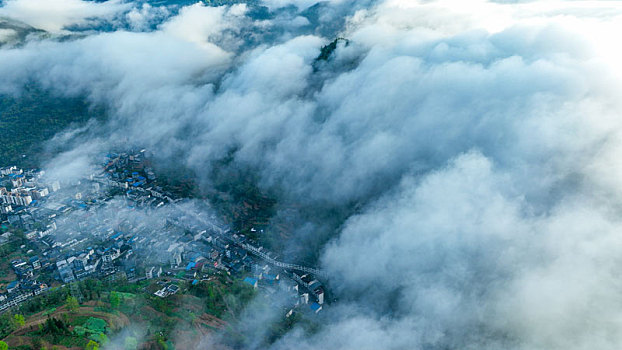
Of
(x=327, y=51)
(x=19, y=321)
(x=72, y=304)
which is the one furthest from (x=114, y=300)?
(x=327, y=51)

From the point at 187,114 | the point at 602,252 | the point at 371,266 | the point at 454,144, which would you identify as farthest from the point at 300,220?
the point at 187,114

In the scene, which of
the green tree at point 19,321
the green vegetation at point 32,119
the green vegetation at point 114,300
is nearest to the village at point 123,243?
the green vegetation at point 114,300

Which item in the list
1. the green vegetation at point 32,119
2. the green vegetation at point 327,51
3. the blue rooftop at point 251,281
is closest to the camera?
the blue rooftop at point 251,281

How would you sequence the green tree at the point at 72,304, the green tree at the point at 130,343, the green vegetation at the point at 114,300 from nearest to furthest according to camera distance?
the green tree at the point at 130,343, the green tree at the point at 72,304, the green vegetation at the point at 114,300

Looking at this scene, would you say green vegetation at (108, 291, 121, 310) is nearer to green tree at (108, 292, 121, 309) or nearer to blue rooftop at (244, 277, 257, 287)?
green tree at (108, 292, 121, 309)

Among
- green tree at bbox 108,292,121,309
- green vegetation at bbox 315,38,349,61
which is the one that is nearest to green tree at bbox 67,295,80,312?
green tree at bbox 108,292,121,309

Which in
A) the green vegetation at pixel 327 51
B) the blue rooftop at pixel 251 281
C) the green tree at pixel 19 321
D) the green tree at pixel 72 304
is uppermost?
the green vegetation at pixel 327 51

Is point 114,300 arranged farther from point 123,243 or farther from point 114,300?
point 123,243

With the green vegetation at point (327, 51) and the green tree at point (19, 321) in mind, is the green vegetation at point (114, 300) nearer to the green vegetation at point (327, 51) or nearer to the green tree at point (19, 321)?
the green tree at point (19, 321)
